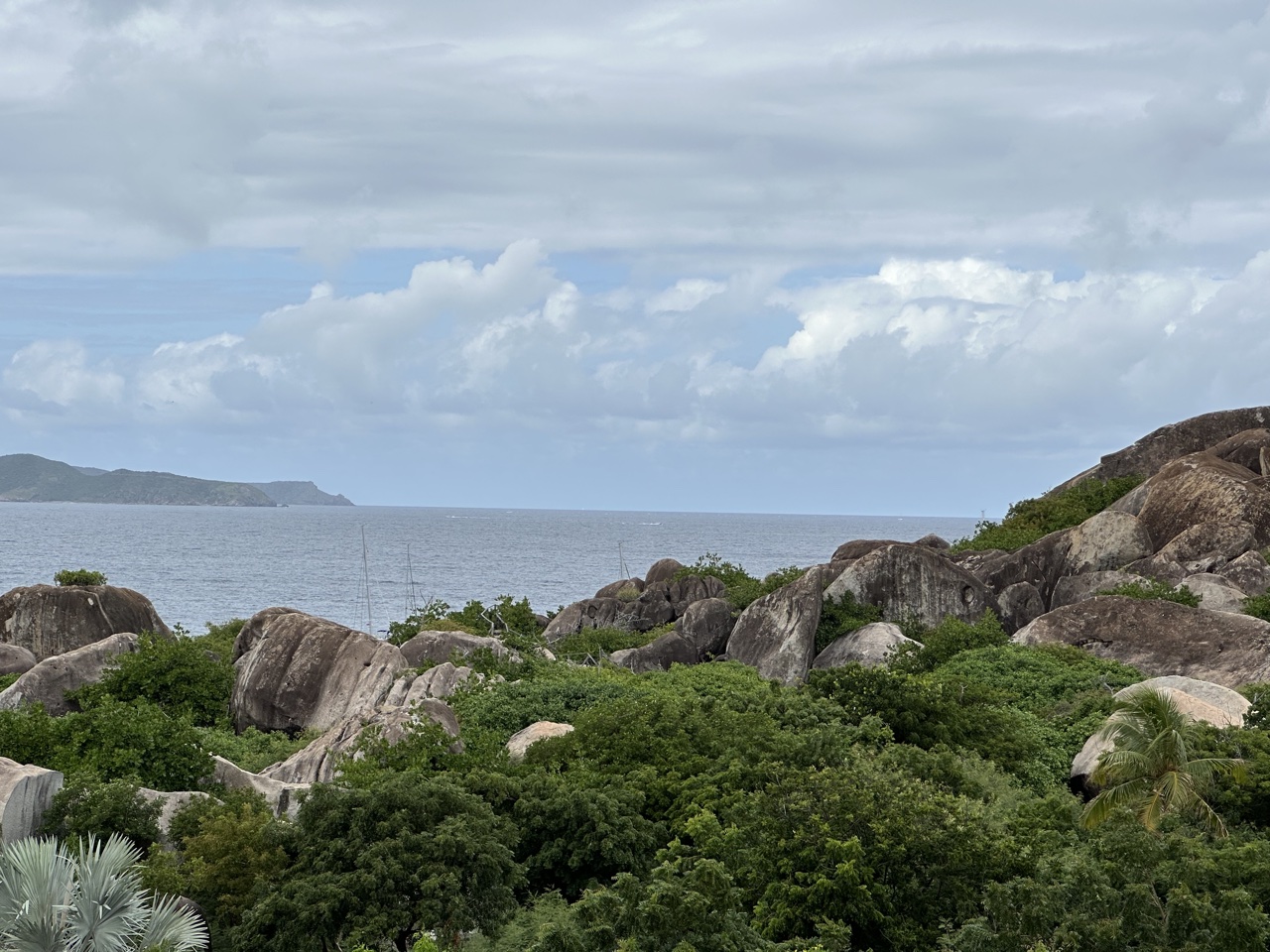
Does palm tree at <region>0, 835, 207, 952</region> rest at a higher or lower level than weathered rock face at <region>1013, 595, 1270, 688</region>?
lower

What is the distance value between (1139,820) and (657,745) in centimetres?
851

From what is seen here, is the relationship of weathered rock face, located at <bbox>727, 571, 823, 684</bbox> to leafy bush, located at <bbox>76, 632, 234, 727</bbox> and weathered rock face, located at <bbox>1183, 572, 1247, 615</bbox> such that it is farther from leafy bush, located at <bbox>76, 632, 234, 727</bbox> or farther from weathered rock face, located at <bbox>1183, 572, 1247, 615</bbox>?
leafy bush, located at <bbox>76, 632, 234, 727</bbox>

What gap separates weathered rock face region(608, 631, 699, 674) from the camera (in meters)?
48.4

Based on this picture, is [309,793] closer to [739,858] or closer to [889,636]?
[739,858]

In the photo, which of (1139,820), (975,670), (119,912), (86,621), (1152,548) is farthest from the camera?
(1152,548)

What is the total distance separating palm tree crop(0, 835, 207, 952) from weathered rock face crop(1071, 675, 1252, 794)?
16727 millimetres

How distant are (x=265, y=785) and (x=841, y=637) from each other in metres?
24.6

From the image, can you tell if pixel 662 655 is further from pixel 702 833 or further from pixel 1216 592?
pixel 702 833

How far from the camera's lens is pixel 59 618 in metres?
47.1

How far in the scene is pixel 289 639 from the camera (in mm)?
37031

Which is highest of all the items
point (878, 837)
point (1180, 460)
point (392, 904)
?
point (1180, 460)

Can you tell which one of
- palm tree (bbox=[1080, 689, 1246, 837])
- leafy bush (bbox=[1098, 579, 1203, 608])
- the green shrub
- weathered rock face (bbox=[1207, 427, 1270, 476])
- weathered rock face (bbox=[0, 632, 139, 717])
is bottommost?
weathered rock face (bbox=[0, 632, 139, 717])

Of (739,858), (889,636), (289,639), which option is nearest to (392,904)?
(739,858)

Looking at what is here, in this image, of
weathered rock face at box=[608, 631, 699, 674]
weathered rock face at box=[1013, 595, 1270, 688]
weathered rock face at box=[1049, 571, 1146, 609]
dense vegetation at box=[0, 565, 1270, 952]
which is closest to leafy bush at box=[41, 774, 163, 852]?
dense vegetation at box=[0, 565, 1270, 952]
